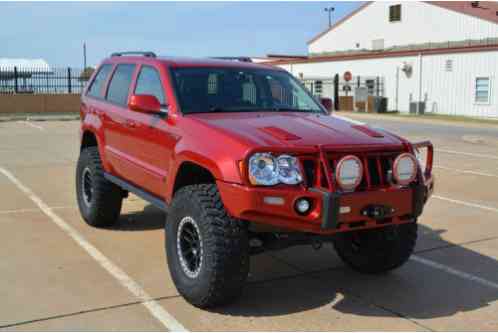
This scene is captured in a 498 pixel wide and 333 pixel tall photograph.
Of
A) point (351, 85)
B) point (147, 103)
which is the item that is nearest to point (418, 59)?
point (351, 85)

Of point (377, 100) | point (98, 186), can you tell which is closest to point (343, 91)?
point (377, 100)

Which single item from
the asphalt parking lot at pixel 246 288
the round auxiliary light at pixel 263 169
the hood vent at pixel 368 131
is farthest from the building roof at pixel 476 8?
the round auxiliary light at pixel 263 169

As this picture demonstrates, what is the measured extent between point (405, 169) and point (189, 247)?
67.6 inches

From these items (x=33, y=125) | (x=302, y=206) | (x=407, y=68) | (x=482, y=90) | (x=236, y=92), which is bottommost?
(x=33, y=125)

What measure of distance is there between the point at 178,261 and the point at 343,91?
3547cm

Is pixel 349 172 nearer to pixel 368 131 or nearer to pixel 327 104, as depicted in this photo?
pixel 368 131

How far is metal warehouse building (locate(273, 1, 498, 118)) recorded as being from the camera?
3128 centimetres

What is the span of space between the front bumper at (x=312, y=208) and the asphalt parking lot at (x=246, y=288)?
72 cm

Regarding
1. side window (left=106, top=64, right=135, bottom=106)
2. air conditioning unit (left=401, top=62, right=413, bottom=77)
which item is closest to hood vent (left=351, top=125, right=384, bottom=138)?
side window (left=106, top=64, right=135, bottom=106)

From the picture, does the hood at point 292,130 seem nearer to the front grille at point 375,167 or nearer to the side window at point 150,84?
the front grille at point 375,167

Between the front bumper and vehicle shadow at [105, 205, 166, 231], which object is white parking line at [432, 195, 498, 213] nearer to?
vehicle shadow at [105, 205, 166, 231]

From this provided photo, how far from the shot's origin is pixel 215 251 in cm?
427

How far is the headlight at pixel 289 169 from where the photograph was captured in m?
4.17

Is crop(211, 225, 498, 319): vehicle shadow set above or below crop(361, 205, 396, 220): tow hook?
below
